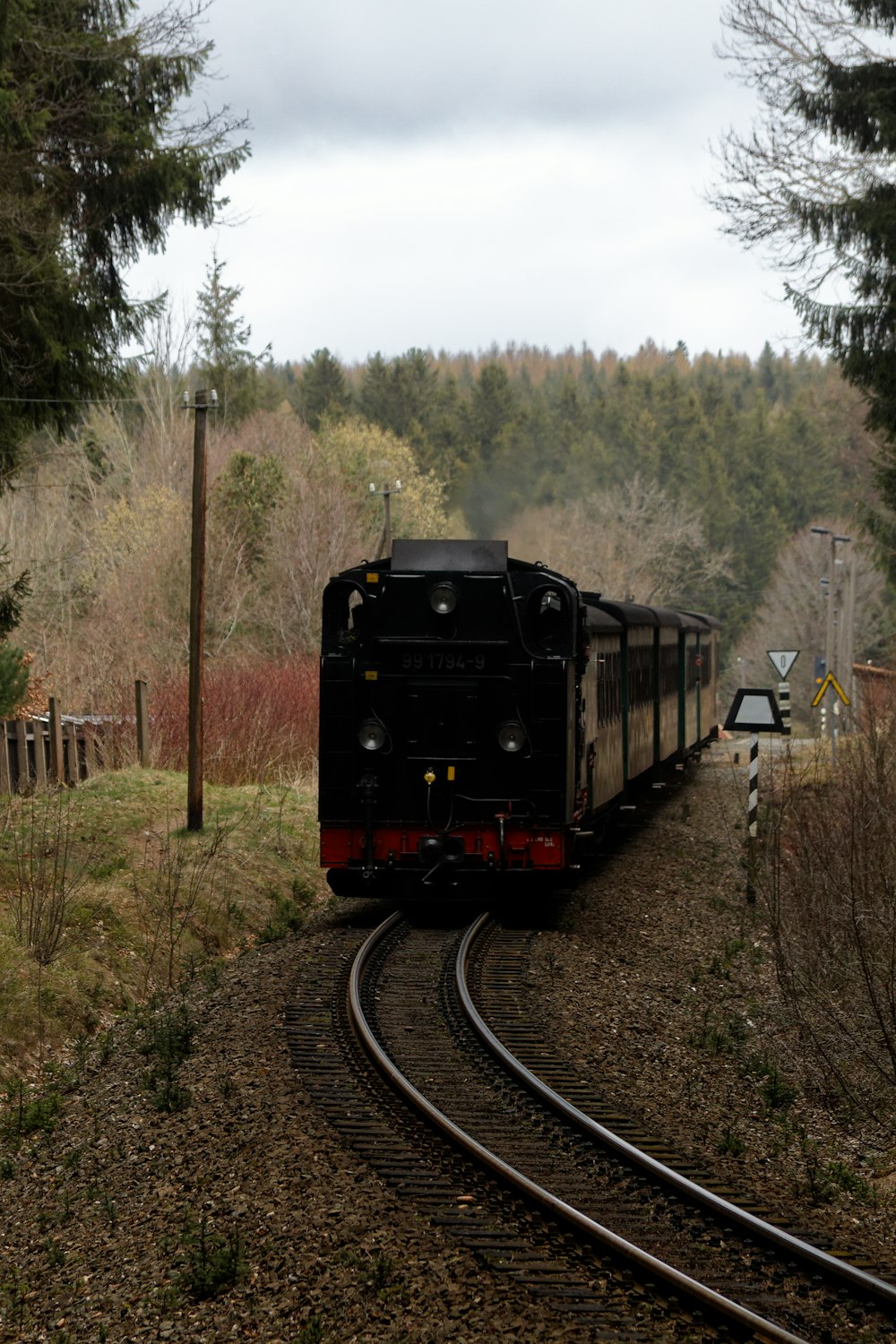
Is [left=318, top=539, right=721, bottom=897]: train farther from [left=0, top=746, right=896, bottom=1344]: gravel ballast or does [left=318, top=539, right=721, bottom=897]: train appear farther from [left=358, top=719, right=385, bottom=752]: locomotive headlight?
[left=0, top=746, right=896, bottom=1344]: gravel ballast

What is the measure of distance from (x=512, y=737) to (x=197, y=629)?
18.8ft

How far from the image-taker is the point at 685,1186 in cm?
731

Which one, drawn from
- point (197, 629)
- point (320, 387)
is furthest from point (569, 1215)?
point (320, 387)

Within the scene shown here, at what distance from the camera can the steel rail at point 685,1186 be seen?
6234 mm

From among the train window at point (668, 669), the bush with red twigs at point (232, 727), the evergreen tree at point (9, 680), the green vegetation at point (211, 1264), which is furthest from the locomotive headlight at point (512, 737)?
the bush with red twigs at point (232, 727)

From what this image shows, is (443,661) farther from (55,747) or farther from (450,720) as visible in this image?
(55,747)

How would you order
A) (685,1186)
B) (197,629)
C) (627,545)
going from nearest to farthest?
(685,1186) → (197,629) → (627,545)

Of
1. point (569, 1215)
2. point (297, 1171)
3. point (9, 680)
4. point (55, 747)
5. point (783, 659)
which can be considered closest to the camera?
point (569, 1215)

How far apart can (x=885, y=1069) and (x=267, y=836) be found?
9.44m

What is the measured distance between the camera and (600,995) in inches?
463

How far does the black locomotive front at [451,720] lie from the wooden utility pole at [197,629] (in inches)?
152

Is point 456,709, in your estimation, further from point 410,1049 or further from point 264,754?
point 264,754

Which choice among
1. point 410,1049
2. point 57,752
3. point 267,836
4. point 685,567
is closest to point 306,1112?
point 410,1049

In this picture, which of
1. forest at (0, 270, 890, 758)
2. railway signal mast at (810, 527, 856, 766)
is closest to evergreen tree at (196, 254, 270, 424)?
forest at (0, 270, 890, 758)
